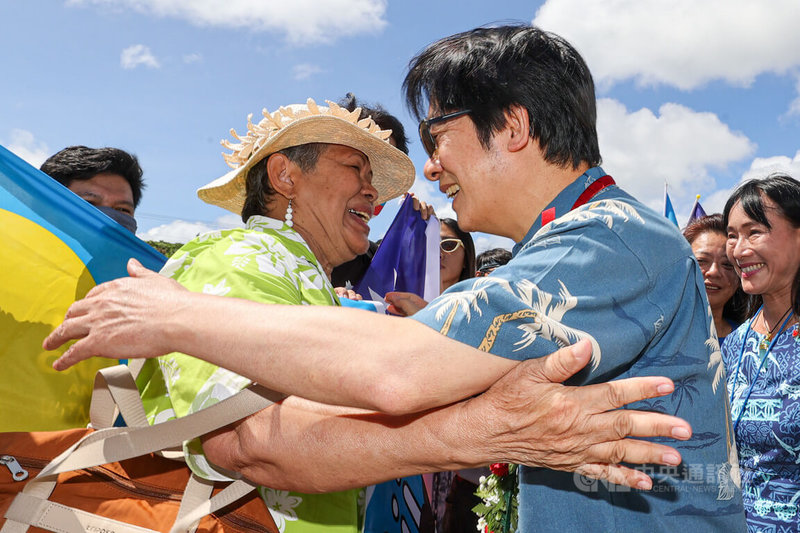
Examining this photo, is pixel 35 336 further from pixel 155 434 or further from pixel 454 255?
pixel 454 255

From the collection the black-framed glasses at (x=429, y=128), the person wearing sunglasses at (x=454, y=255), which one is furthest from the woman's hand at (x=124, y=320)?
the person wearing sunglasses at (x=454, y=255)

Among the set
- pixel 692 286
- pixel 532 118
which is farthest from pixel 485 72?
pixel 692 286

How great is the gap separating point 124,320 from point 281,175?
5.09ft

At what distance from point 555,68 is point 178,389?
149cm

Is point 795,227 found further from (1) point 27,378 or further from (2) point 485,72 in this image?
(1) point 27,378

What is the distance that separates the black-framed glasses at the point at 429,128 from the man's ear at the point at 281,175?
2.78ft

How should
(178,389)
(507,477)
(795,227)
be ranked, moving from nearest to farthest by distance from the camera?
(178,389) < (507,477) < (795,227)

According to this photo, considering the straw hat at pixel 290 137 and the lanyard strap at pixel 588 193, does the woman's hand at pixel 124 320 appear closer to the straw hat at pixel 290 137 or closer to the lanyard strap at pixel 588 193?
the lanyard strap at pixel 588 193

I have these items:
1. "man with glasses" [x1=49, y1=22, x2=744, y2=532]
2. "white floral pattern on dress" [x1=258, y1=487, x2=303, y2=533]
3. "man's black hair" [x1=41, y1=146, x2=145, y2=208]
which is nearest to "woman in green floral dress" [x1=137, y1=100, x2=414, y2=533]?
"white floral pattern on dress" [x1=258, y1=487, x2=303, y2=533]

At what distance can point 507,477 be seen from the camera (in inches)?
84.1

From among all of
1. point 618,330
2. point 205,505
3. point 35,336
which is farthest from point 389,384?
point 35,336

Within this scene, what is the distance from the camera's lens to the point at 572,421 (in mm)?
1305

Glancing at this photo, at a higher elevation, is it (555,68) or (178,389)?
(555,68)

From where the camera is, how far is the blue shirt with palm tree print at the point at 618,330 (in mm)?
1324
